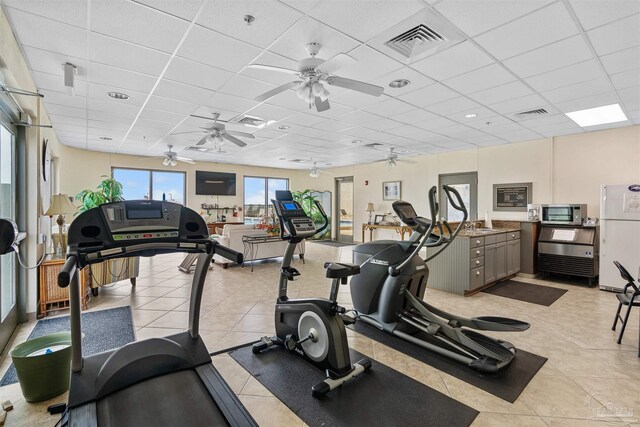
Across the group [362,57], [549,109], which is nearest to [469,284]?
[549,109]

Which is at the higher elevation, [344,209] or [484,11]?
[484,11]

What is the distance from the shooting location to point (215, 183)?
9.62m

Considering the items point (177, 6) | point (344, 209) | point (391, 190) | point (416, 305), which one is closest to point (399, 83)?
point (177, 6)

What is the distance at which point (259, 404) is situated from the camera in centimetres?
205

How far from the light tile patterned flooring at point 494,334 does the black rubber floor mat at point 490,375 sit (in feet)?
0.19

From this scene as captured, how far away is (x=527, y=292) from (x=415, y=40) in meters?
4.08

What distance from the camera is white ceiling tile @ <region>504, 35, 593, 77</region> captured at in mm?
2600

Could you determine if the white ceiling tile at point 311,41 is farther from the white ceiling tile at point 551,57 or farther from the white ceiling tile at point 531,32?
the white ceiling tile at point 551,57

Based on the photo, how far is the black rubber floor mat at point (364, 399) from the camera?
1.89 meters

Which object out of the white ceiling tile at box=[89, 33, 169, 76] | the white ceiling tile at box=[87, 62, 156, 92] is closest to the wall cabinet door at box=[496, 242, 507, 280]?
the white ceiling tile at box=[89, 33, 169, 76]

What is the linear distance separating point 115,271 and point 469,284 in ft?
16.7

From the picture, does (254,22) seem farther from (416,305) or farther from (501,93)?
(501,93)

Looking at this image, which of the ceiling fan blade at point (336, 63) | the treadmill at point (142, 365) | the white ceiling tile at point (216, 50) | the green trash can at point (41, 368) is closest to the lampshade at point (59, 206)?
the green trash can at point (41, 368)

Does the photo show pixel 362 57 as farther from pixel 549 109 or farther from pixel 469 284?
pixel 469 284
